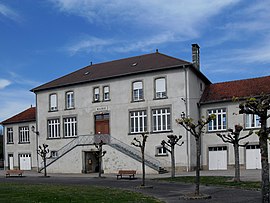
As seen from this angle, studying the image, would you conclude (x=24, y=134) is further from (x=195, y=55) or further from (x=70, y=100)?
(x=195, y=55)

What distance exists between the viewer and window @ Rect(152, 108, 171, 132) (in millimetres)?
34938

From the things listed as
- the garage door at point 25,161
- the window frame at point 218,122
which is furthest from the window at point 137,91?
the garage door at point 25,161

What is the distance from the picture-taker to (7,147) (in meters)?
47.2

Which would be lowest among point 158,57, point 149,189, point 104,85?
point 149,189

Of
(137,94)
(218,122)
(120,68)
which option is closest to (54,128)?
(120,68)

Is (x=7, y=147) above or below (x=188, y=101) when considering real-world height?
below

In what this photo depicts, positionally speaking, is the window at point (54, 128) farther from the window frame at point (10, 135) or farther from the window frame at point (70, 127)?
the window frame at point (10, 135)

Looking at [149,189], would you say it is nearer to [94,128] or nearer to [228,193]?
[228,193]

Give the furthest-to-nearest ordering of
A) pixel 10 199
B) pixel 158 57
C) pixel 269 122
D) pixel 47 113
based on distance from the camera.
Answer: pixel 47 113 < pixel 158 57 < pixel 269 122 < pixel 10 199

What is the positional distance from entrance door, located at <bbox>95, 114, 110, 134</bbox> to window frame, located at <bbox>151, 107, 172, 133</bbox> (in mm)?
4779

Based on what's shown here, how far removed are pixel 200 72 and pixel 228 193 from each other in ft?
67.4

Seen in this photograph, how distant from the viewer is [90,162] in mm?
37875

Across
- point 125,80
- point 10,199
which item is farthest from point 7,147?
point 10,199

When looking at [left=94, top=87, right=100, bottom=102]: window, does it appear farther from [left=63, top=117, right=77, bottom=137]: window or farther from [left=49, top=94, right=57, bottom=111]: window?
[left=49, top=94, right=57, bottom=111]: window
